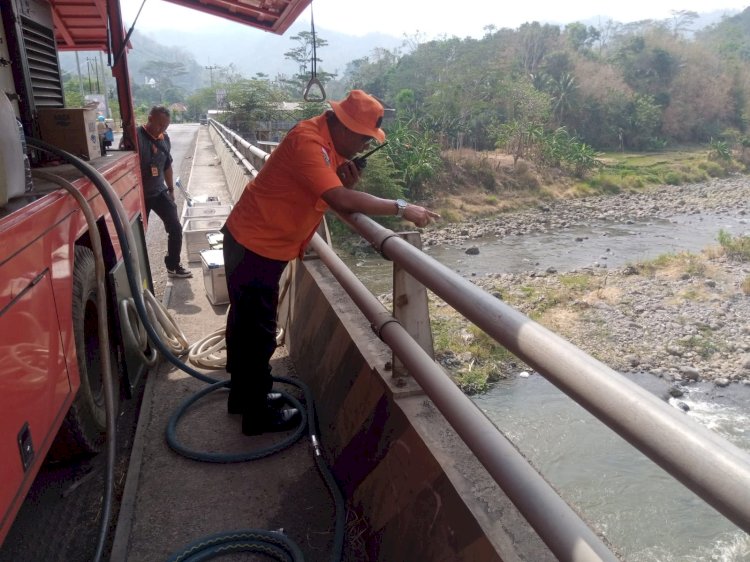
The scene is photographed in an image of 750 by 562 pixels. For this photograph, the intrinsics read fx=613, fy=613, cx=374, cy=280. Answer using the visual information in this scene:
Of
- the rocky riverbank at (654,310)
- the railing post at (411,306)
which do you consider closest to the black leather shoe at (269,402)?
the railing post at (411,306)

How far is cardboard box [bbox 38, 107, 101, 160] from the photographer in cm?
398

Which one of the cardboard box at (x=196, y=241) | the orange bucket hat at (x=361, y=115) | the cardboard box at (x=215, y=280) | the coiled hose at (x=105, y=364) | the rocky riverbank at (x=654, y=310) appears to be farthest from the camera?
the rocky riverbank at (x=654, y=310)

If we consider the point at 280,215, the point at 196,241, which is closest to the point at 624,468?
the point at 196,241

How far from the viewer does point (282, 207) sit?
9.64 feet

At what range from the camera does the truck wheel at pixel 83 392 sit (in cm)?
286

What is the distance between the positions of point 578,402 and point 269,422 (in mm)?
2272

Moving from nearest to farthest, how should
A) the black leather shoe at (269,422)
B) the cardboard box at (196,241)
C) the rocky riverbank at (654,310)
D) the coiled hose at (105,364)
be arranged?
the coiled hose at (105,364) → the black leather shoe at (269,422) → the cardboard box at (196,241) → the rocky riverbank at (654,310)

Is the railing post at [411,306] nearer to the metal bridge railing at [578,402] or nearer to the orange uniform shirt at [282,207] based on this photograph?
the metal bridge railing at [578,402]

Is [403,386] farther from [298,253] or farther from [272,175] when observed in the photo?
[272,175]

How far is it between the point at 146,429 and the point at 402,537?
72.3 inches

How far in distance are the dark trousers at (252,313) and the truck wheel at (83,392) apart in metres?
0.67

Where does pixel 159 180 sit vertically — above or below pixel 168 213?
above

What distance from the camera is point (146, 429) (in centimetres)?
332

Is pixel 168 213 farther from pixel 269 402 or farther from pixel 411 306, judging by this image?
pixel 411 306
